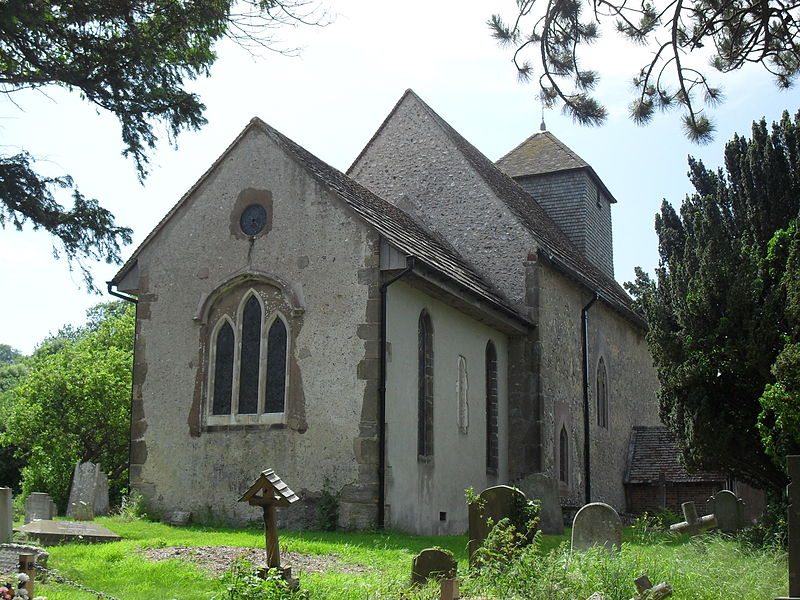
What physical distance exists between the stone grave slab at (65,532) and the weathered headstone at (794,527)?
29.8ft

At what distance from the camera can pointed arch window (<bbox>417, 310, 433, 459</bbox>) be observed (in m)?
17.1

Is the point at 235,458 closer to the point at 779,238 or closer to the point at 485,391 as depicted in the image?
the point at 485,391

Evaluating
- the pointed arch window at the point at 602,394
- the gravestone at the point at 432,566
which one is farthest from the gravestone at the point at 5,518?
the pointed arch window at the point at 602,394

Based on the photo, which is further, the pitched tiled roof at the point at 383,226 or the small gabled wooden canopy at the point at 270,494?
the pitched tiled roof at the point at 383,226

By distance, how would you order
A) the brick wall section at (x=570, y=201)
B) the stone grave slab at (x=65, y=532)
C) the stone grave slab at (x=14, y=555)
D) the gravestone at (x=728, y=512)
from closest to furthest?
the stone grave slab at (x=14, y=555) < the stone grave slab at (x=65, y=532) < the gravestone at (x=728, y=512) < the brick wall section at (x=570, y=201)

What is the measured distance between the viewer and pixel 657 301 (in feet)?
55.7

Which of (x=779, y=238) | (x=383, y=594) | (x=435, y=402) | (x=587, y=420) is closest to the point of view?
(x=383, y=594)

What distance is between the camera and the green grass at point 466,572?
8922 mm

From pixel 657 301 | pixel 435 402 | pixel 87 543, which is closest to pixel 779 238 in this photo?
pixel 657 301

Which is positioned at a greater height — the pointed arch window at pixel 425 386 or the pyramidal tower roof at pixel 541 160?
the pyramidal tower roof at pixel 541 160

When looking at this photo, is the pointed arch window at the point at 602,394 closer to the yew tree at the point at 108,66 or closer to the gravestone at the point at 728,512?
the gravestone at the point at 728,512

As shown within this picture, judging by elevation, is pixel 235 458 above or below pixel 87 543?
above

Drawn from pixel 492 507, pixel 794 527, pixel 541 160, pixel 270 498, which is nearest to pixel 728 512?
pixel 492 507

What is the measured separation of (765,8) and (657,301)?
7.39 meters
